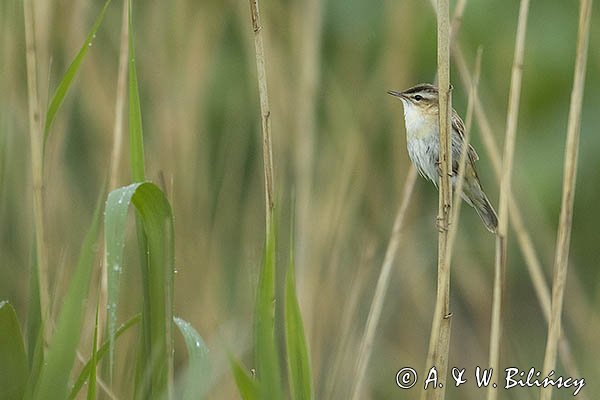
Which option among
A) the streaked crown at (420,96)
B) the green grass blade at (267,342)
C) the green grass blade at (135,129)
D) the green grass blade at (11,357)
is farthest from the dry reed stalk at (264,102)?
the streaked crown at (420,96)

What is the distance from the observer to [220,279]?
285 centimetres

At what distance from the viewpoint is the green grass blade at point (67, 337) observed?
4.88 feet

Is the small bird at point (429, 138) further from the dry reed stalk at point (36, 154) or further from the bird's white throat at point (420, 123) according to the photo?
the dry reed stalk at point (36, 154)

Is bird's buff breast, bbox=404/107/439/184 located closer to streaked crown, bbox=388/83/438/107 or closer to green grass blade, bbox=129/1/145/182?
streaked crown, bbox=388/83/438/107

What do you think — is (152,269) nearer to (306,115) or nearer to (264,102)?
(264,102)

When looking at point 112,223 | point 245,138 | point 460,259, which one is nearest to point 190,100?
point 245,138

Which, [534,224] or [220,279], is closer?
[220,279]

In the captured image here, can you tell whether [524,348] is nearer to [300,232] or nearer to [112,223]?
[300,232]

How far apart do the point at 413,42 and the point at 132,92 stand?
164 centimetres

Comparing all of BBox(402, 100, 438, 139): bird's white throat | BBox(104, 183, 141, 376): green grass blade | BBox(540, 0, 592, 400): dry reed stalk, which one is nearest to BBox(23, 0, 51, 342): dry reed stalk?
BBox(104, 183, 141, 376): green grass blade

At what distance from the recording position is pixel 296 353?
154 centimetres

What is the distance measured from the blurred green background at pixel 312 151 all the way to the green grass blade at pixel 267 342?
2.97 ft

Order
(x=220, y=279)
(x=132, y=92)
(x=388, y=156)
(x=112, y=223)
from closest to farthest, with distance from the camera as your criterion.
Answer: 1. (x=112, y=223)
2. (x=132, y=92)
3. (x=220, y=279)
4. (x=388, y=156)

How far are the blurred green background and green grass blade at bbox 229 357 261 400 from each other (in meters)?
0.90
